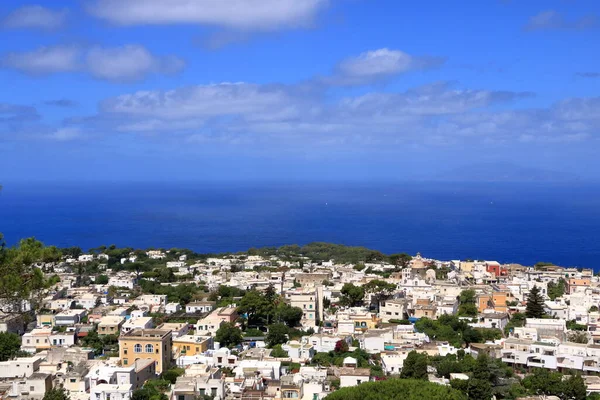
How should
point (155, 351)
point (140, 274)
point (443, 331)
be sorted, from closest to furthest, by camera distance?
point (155, 351)
point (443, 331)
point (140, 274)

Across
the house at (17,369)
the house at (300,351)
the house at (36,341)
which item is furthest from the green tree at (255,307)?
the house at (17,369)

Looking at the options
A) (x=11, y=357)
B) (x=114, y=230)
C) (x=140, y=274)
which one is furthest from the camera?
(x=114, y=230)

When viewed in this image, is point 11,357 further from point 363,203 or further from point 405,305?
point 363,203

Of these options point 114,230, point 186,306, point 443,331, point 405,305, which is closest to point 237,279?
point 186,306

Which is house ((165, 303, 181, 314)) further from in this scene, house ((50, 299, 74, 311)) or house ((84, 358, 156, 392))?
house ((84, 358, 156, 392))

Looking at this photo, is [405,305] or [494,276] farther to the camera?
[494,276]

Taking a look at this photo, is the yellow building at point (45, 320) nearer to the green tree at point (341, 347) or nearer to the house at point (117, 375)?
the house at point (117, 375)

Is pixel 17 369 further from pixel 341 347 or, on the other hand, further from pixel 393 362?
pixel 393 362
